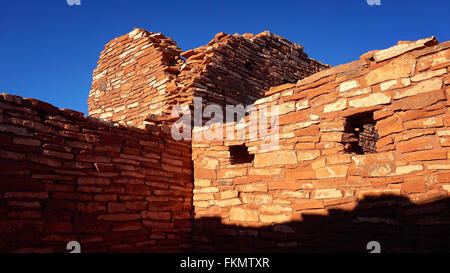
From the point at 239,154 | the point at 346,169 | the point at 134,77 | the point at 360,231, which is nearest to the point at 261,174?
the point at 239,154

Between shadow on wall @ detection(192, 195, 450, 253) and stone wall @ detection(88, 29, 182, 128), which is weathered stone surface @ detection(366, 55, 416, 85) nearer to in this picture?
shadow on wall @ detection(192, 195, 450, 253)

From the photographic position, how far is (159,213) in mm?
4996

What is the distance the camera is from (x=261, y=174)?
15.4ft

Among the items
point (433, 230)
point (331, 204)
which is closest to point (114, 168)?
point (331, 204)

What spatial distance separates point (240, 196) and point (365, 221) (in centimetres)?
183

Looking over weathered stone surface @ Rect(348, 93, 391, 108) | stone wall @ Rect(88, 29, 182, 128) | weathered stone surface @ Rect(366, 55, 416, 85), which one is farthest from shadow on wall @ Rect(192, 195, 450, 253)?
stone wall @ Rect(88, 29, 182, 128)

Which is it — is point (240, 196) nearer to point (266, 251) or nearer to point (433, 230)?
point (266, 251)

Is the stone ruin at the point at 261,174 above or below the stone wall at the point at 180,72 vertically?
below

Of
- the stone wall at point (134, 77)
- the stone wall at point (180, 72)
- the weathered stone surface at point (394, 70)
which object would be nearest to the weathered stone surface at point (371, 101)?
the weathered stone surface at point (394, 70)

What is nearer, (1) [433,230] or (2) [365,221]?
(1) [433,230]

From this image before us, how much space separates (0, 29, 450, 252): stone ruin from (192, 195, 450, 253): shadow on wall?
13mm

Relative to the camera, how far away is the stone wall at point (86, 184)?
3.66 meters

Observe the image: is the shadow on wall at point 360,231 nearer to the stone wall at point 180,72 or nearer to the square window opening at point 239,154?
the square window opening at point 239,154

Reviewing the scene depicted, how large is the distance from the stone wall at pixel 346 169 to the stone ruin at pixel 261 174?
0.01m
